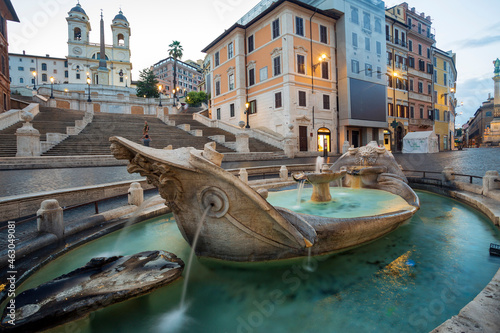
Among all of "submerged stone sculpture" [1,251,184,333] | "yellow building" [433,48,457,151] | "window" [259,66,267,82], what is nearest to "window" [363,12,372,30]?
"window" [259,66,267,82]

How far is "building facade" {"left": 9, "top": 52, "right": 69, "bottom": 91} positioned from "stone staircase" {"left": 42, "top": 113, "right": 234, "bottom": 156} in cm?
5646

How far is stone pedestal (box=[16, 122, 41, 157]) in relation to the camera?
13.0 m

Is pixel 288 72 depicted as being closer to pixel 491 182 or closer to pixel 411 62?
pixel 491 182

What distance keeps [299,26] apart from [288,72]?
545 centimetres

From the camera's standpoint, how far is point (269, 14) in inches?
1075

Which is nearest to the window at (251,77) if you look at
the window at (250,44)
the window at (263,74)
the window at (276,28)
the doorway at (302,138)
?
the window at (263,74)

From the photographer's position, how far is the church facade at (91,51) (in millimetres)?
62875

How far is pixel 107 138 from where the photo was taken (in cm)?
1808

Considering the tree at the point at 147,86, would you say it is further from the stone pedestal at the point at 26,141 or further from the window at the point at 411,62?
the window at the point at 411,62

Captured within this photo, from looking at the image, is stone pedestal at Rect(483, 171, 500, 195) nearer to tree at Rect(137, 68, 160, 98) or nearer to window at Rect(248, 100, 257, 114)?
window at Rect(248, 100, 257, 114)

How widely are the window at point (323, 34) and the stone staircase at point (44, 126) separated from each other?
2633cm

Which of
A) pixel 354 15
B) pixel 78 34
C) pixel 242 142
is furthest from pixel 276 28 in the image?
pixel 78 34

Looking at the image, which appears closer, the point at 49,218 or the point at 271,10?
the point at 49,218

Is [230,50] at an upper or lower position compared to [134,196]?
upper
